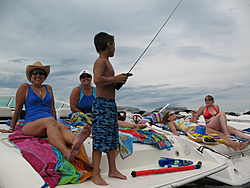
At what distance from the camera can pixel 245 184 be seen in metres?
2.71

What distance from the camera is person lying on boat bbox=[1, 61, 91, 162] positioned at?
89.8 inches

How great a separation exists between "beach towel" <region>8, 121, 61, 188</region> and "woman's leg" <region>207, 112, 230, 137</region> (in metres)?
3.41

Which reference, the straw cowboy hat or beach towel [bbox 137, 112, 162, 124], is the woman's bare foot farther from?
the straw cowboy hat

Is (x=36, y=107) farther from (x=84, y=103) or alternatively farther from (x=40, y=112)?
(x=84, y=103)

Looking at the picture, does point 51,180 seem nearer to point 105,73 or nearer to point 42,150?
point 42,150

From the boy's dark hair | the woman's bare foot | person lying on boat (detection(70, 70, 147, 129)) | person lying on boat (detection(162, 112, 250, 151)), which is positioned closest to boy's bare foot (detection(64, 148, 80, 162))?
the boy's dark hair

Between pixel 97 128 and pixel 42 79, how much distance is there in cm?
129

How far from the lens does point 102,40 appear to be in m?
2.11

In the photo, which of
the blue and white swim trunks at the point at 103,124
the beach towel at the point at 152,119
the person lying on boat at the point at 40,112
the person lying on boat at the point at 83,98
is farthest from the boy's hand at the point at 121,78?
the beach towel at the point at 152,119

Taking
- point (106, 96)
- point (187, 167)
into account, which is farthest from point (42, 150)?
point (187, 167)

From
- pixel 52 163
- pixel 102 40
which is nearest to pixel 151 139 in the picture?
pixel 52 163

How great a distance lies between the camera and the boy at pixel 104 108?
1.98 m

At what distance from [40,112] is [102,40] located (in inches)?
48.0

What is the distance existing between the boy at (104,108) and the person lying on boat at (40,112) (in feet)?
0.86
